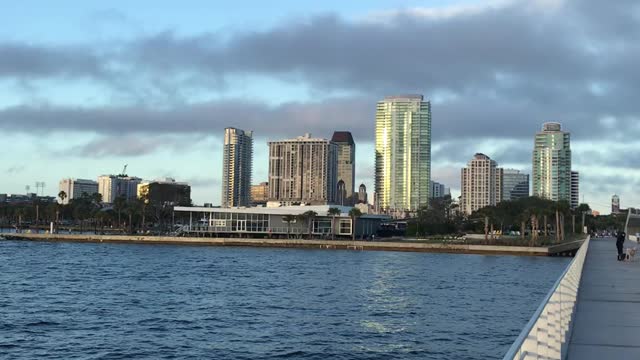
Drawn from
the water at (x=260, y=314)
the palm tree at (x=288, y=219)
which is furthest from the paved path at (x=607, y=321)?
the palm tree at (x=288, y=219)

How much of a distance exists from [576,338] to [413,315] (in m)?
26.2

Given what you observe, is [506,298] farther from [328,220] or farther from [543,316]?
[328,220]

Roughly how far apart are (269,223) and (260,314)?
128130mm

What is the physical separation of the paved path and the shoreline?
94280 millimetres

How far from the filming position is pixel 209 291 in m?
52.1

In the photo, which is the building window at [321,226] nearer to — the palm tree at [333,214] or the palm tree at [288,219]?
the palm tree at [333,214]

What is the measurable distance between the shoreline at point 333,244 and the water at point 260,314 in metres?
55.6

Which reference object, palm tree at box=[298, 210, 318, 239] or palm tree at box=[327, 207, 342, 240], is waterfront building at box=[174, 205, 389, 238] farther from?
palm tree at box=[327, 207, 342, 240]

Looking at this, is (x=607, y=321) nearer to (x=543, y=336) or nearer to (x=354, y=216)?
(x=543, y=336)

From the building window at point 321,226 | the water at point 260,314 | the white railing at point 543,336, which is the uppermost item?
the building window at point 321,226

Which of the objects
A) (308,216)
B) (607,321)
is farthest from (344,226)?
(607,321)

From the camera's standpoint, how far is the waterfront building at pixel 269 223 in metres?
164

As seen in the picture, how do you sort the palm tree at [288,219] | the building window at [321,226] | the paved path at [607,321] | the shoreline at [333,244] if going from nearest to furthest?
the paved path at [607,321] → the shoreline at [333,244] → the palm tree at [288,219] → the building window at [321,226]

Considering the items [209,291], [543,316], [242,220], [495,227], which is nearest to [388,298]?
[209,291]
